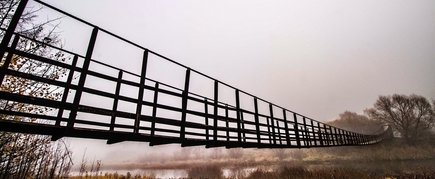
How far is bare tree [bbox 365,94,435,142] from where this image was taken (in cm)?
4709

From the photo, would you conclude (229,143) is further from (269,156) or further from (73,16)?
→ (269,156)

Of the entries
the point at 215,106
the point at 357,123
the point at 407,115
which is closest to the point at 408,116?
the point at 407,115

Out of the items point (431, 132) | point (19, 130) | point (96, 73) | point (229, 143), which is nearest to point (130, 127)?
point (96, 73)

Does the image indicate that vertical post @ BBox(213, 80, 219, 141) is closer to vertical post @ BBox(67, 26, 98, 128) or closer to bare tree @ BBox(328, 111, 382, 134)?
vertical post @ BBox(67, 26, 98, 128)

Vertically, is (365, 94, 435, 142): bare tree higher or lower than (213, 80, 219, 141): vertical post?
higher

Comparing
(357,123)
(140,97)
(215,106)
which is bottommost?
(140,97)

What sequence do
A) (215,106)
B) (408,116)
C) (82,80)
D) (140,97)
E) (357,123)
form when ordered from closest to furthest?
1. (82,80)
2. (140,97)
3. (215,106)
4. (408,116)
5. (357,123)

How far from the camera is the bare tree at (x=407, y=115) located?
47094 mm

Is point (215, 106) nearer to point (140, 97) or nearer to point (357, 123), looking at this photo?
point (140, 97)

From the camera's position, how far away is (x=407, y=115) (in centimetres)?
5062

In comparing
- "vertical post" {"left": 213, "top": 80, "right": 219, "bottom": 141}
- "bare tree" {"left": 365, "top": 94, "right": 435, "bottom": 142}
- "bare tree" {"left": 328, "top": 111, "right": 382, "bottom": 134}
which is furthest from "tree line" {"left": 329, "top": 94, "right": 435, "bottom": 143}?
"vertical post" {"left": 213, "top": 80, "right": 219, "bottom": 141}

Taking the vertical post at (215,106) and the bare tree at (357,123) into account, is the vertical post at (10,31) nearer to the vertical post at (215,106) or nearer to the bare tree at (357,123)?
the vertical post at (215,106)

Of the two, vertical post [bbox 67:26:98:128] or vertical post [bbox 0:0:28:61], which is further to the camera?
vertical post [bbox 67:26:98:128]

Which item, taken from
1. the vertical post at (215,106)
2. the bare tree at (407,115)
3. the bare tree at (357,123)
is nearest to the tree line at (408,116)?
the bare tree at (407,115)
